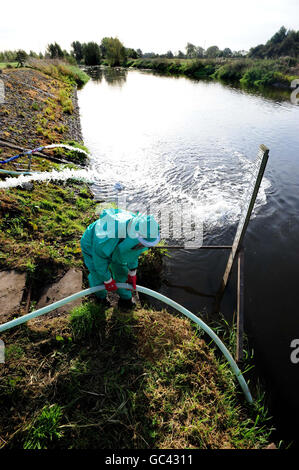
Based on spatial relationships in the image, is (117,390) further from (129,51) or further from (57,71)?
(129,51)

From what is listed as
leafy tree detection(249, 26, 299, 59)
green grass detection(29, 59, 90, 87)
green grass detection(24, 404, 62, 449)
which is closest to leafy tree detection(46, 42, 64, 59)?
green grass detection(29, 59, 90, 87)

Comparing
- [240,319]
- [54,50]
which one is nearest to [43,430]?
[240,319]

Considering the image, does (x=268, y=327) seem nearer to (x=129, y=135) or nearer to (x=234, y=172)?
(x=234, y=172)

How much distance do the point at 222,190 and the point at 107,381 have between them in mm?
7142

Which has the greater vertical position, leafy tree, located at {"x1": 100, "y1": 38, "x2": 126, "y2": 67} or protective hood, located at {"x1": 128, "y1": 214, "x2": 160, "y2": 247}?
leafy tree, located at {"x1": 100, "y1": 38, "x2": 126, "y2": 67}

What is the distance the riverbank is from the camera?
7.35 ft

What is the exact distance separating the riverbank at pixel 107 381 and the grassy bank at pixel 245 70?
118ft

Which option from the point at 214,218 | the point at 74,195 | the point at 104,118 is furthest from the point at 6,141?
the point at 104,118

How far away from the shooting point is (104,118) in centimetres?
1570

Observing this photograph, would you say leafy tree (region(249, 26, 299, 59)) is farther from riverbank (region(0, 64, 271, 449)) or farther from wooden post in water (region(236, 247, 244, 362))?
riverbank (region(0, 64, 271, 449))

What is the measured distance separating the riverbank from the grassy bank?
118 ft

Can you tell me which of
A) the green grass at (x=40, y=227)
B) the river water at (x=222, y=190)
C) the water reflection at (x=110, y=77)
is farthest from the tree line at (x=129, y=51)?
the green grass at (x=40, y=227)

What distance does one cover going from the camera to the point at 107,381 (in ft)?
8.48
